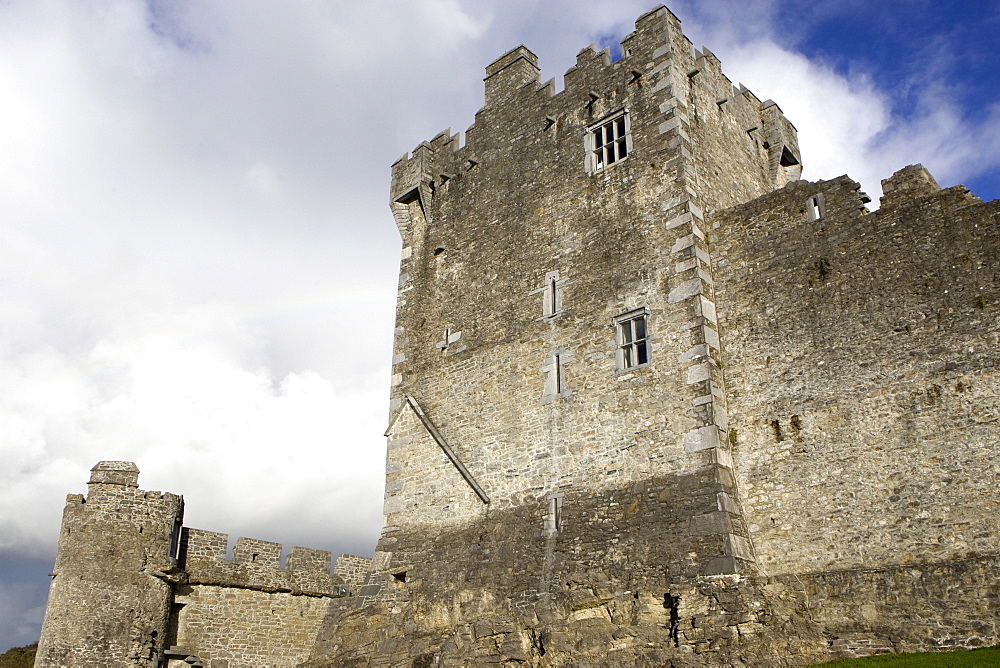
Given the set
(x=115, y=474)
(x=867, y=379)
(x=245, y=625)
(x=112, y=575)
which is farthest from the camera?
(x=245, y=625)

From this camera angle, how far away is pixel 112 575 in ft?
58.4

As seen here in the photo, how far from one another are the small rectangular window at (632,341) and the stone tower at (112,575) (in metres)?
10.2

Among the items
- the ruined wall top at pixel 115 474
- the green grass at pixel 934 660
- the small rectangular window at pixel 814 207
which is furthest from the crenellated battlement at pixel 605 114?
the green grass at pixel 934 660

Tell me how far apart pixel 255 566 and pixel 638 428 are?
10.1 m

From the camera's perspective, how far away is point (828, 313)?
14.2m

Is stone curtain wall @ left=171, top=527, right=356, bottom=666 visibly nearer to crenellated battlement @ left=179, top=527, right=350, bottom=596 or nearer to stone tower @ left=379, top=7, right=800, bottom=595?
crenellated battlement @ left=179, top=527, right=350, bottom=596

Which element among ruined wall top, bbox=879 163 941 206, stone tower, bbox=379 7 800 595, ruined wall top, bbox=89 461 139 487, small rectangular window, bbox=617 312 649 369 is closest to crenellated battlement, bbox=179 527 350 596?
ruined wall top, bbox=89 461 139 487

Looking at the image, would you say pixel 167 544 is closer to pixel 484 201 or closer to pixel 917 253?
pixel 484 201

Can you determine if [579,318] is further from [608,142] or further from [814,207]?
[814,207]

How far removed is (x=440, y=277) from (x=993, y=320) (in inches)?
441

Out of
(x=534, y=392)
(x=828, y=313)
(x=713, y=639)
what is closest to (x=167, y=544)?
(x=534, y=392)

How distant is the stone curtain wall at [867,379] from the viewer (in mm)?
12430

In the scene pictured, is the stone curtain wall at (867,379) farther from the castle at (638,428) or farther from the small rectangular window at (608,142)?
the small rectangular window at (608,142)

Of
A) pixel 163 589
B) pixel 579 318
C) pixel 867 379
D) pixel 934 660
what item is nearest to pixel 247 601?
pixel 163 589
